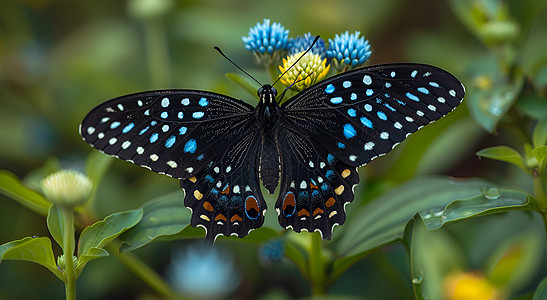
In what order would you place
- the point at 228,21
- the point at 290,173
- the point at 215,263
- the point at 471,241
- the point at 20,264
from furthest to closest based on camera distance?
the point at 228,21 → the point at 20,264 → the point at 471,241 → the point at 215,263 → the point at 290,173

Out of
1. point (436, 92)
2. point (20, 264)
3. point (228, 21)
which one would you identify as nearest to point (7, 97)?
point (20, 264)

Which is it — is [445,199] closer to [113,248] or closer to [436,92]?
[436,92]

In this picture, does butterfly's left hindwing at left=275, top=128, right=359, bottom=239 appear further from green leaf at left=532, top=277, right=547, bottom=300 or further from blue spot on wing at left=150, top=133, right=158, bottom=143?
green leaf at left=532, top=277, right=547, bottom=300

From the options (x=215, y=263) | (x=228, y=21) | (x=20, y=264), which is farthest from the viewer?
(x=228, y=21)

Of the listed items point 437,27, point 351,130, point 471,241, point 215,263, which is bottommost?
point 471,241

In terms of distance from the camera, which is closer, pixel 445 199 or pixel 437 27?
pixel 445 199

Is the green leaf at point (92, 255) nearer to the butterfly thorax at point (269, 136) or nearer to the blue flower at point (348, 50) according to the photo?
the butterfly thorax at point (269, 136)
